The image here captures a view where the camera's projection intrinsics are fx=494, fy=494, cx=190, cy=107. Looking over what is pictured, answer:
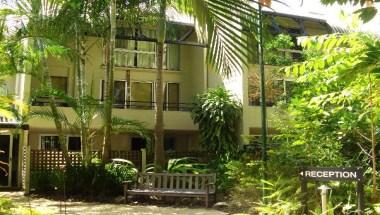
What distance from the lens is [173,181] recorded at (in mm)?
13367

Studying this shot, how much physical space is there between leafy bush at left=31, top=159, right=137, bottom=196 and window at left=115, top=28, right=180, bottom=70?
8337 millimetres

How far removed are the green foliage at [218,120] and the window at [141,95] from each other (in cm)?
356

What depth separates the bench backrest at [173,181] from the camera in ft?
42.5

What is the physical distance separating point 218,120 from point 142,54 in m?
6.27

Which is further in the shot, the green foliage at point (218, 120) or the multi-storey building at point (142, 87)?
the multi-storey building at point (142, 87)

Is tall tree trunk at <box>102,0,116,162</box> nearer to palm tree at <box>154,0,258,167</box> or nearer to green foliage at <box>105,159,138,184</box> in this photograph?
green foliage at <box>105,159,138,184</box>

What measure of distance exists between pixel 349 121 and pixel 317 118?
0.83m

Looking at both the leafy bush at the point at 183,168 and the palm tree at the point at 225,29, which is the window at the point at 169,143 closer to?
the leafy bush at the point at 183,168

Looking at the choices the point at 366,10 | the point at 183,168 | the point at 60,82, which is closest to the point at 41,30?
the point at 183,168

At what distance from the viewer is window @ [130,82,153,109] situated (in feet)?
73.7

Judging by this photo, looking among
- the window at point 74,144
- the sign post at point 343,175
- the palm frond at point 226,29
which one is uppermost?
the palm frond at point 226,29

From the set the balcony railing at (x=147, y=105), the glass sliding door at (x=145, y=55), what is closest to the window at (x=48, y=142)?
the balcony railing at (x=147, y=105)

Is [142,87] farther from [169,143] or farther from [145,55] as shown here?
[169,143]

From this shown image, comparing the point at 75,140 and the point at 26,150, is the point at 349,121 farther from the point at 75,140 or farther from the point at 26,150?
the point at 75,140
